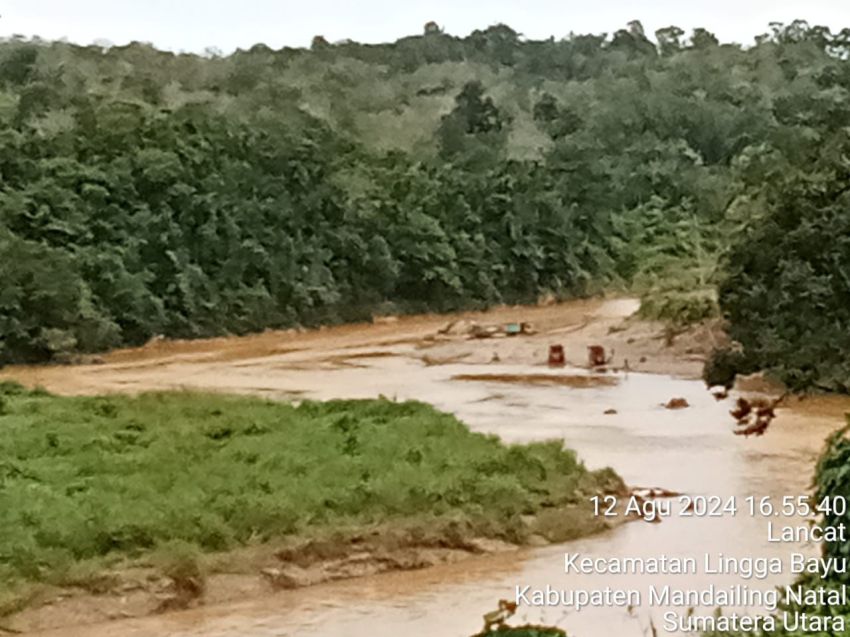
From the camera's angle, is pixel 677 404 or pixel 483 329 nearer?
pixel 677 404

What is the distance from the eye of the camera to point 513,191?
3990 mm

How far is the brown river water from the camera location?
3.08 m

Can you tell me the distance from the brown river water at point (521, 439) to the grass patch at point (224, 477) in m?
0.06

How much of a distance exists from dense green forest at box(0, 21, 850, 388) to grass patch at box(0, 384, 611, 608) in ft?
0.73

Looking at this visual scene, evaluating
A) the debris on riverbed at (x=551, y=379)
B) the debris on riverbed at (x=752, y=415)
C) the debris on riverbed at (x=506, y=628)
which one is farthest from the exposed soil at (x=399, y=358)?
the debris on riverbed at (x=506, y=628)

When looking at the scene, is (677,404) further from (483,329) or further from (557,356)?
(483,329)

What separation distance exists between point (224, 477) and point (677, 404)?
101cm

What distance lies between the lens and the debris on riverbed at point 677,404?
373 centimetres

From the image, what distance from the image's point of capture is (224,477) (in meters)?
3.47

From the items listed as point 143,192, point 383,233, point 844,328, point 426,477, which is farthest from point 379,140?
point 844,328

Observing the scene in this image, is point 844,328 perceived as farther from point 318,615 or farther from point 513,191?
point 318,615

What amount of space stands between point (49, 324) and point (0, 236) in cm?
28

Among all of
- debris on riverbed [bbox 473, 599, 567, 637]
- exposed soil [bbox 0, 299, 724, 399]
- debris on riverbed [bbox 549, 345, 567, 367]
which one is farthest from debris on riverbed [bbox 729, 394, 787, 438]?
debris on riverbed [bbox 473, 599, 567, 637]

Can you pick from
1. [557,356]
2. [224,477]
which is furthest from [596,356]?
[224,477]
